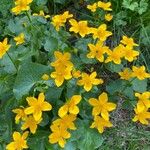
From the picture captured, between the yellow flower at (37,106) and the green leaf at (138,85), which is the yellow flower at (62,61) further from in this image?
the green leaf at (138,85)

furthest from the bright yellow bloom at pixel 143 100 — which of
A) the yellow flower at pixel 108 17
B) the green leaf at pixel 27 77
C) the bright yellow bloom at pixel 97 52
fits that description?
the yellow flower at pixel 108 17

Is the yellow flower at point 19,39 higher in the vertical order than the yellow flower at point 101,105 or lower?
higher

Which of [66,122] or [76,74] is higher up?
[76,74]

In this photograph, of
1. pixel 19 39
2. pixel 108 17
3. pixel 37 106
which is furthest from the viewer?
pixel 108 17

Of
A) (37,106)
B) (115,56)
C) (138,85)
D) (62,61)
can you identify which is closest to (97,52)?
(115,56)

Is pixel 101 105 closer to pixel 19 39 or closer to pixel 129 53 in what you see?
pixel 129 53

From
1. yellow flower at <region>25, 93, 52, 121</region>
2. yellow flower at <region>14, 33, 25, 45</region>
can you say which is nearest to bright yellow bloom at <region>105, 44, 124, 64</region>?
yellow flower at <region>25, 93, 52, 121</region>

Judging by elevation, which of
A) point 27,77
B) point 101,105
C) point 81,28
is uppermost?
point 81,28

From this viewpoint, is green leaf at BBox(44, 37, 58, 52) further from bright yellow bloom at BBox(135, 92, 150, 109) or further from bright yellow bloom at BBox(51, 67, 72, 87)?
bright yellow bloom at BBox(135, 92, 150, 109)
